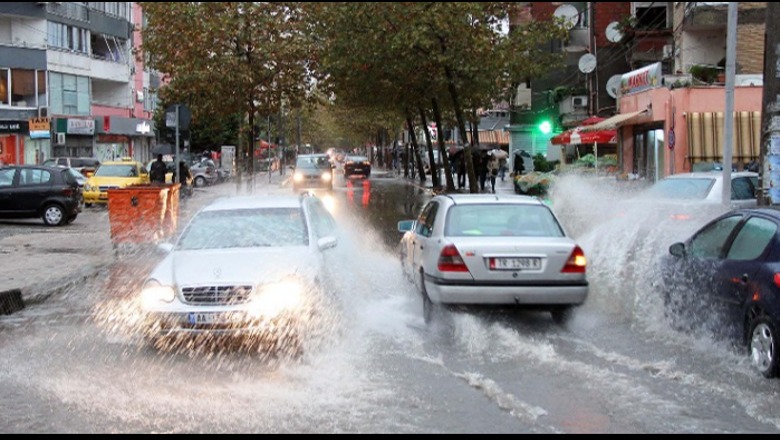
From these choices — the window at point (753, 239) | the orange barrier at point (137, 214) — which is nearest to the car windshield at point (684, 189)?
the window at point (753, 239)

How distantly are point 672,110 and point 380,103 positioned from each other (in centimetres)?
1680

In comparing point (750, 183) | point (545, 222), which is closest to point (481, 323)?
point (545, 222)

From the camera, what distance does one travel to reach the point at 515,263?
8.48 metres

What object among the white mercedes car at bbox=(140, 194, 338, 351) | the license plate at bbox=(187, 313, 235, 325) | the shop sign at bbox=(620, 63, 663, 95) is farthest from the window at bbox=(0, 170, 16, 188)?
the shop sign at bbox=(620, 63, 663, 95)

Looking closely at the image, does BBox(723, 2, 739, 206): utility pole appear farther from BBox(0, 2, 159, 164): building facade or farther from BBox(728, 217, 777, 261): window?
BBox(0, 2, 159, 164): building facade

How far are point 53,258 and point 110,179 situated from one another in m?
14.4

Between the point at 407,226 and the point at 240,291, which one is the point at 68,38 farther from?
the point at 240,291

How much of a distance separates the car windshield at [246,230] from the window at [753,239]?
4064mm

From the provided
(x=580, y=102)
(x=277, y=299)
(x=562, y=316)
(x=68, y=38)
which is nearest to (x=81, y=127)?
(x=68, y=38)

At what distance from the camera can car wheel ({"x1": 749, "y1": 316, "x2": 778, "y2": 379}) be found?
6387mm

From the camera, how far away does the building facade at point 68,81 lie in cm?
4559

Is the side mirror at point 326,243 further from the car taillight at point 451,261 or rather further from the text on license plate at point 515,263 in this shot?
the text on license plate at point 515,263

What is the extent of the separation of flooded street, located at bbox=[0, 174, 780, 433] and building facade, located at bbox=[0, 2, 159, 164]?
39.1 m

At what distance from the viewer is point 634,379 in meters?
6.77
